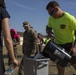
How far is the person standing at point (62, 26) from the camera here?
726 centimetres

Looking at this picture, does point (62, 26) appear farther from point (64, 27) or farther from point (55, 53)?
point (55, 53)

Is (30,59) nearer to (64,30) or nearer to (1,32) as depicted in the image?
(64,30)

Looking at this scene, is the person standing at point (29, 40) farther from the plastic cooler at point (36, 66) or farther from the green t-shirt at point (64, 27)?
the plastic cooler at point (36, 66)

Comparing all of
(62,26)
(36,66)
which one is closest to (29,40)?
(62,26)

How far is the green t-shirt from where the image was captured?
732 cm

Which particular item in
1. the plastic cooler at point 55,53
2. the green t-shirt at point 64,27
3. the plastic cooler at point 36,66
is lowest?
the plastic cooler at point 36,66

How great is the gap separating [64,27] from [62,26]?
0.16 ft

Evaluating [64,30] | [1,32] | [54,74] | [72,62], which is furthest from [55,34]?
[54,74]

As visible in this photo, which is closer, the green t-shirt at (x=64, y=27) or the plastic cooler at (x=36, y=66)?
the plastic cooler at (x=36, y=66)

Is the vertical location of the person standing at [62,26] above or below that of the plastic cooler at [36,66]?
above

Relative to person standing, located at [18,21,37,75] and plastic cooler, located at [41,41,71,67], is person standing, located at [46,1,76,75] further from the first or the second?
person standing, located at [18,21,37,75]

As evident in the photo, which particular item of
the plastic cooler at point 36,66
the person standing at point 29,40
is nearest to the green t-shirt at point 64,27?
the plastic cooler at point 36,66

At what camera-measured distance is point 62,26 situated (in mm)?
7418

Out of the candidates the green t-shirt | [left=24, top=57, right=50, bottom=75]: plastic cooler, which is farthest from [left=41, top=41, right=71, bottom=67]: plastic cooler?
the green t-shirt
